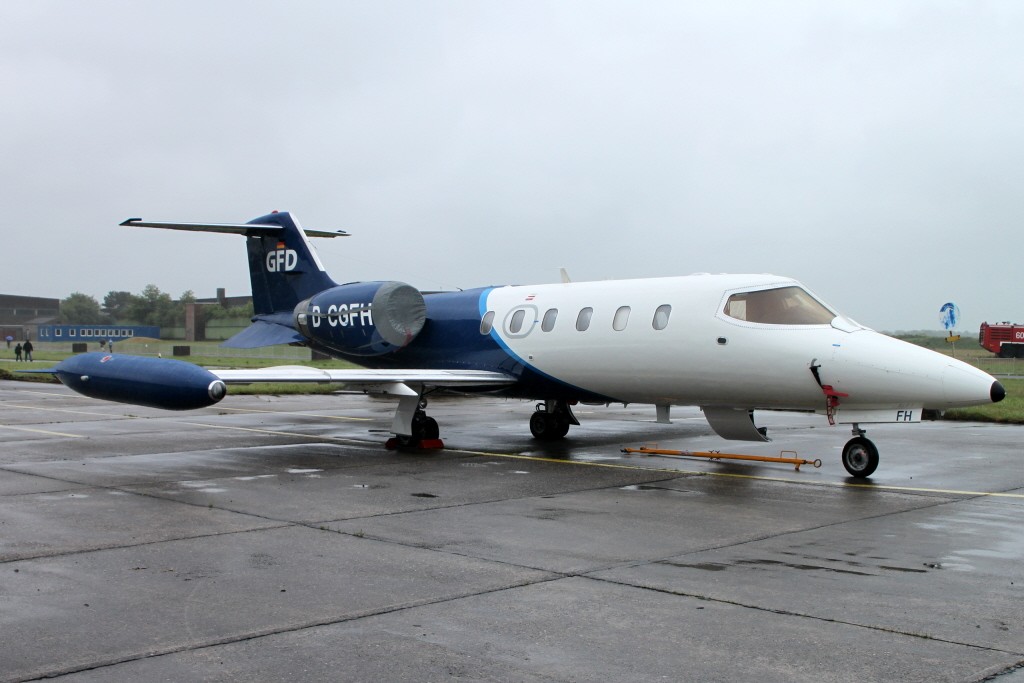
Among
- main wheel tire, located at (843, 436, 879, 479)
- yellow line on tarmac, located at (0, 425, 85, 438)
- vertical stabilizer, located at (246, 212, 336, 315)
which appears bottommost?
yellow line on tarmac, located at (0, 425, 85, 438)

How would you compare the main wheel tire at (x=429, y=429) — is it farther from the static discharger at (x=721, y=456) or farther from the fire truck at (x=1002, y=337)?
the fire truck at (x=1002, y=337)

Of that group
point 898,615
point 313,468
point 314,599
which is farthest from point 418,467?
point 898,615

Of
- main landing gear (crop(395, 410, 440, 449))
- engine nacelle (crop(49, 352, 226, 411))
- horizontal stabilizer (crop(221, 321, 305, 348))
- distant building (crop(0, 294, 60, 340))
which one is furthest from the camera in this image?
distant building (crop(0, 294, 60, 340))

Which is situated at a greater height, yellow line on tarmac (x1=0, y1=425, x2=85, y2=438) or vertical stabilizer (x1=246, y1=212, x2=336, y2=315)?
vertical stabilizer (x1=246, y1=212, x2=336, y2=315)

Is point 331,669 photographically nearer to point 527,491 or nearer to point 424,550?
point 424,550

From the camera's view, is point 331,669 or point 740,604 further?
point 740,604

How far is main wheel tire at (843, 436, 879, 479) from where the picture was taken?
1226 cm

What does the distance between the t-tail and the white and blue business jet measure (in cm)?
16

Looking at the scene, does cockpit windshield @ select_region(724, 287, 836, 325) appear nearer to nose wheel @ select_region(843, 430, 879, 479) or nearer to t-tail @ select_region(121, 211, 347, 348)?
nose wheel @ select_region(843, 430, 879, 479)

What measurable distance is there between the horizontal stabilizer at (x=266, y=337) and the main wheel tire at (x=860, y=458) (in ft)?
36.7

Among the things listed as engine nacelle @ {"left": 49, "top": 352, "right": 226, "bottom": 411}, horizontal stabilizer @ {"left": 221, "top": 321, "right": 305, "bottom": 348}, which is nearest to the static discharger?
engine nacelle @ {"left": 49, "top": 352, "right": 226, "bottom": 411}

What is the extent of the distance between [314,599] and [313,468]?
23.7ft

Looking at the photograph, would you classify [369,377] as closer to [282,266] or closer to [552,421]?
[552,421]

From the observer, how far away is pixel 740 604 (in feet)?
20.6
